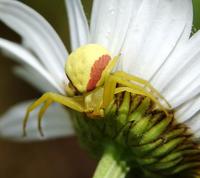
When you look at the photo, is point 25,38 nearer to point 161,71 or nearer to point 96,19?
point 96,19

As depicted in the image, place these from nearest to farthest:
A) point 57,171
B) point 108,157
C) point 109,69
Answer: point 109,69, point 108,157, point 57,171

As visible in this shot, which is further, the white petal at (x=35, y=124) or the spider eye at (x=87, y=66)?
the white petal at (x=35, y=124)

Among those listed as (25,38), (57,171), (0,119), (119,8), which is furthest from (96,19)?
(57,171)

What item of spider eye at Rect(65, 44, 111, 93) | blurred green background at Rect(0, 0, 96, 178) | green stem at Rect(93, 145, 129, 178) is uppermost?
spider eye at Rect(65, 44, 111, 93)

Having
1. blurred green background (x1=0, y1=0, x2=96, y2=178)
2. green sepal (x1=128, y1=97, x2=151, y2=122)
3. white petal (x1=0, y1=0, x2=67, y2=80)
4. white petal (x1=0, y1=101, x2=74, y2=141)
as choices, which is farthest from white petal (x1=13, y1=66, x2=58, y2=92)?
blurred green background (x1=0, y1=0, x2=96, y2=178)

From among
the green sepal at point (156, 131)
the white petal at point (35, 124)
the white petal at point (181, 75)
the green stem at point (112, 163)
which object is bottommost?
the white petal at point (35, 124)

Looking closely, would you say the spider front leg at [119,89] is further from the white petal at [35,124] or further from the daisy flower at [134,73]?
the white petal at [35,124]

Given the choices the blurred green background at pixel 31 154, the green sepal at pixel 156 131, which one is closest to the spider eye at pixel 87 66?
the green sepal at pixel 156 131

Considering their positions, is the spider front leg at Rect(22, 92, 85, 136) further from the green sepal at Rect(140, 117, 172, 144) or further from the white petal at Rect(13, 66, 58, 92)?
the white petal at Rect(13, 66, 58, 92)
